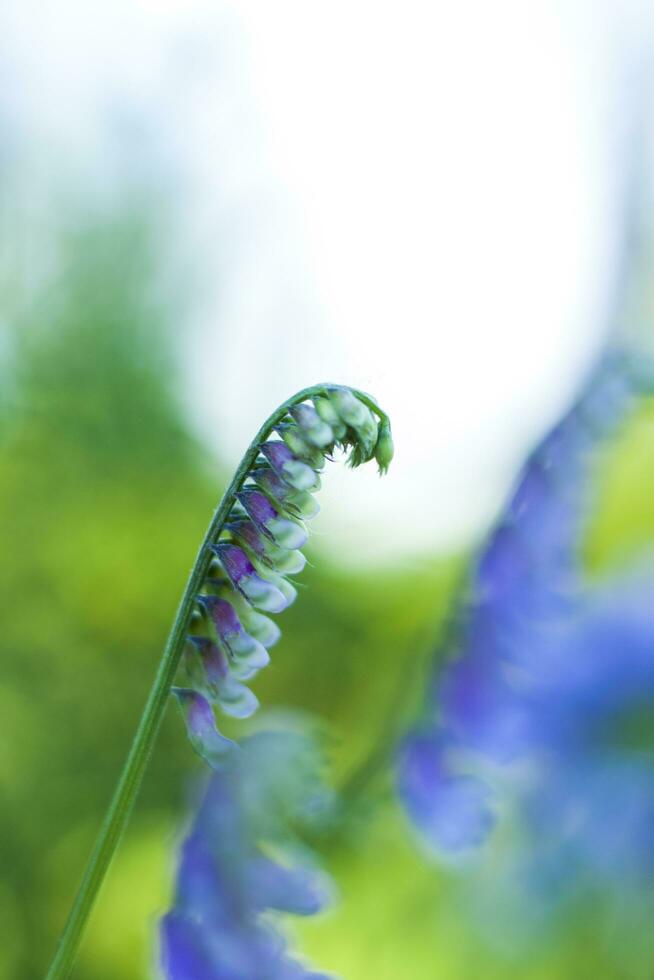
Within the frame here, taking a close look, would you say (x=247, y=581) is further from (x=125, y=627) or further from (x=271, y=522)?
(x=125, y=627)

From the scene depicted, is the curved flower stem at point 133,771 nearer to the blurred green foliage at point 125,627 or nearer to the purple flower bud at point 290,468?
the purple flower bud at point 290,468

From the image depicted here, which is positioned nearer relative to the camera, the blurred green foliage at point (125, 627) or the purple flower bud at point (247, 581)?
the purple flower bud at point (247, 581)

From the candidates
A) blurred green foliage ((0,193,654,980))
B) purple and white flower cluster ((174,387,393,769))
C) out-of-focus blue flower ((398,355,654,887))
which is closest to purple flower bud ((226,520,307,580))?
purple and white flower cluster ((174,387,393,769))

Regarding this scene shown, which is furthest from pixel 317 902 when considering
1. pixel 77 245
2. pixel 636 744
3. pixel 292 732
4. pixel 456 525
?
pixel 77 245

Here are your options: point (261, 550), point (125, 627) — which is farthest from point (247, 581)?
point (125, 627)

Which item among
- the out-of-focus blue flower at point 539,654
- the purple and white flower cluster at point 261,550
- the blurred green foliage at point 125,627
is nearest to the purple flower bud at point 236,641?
the purple and white flower cluster at point 261,550
